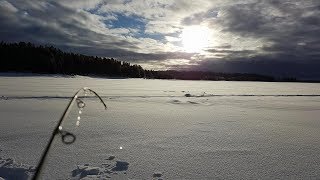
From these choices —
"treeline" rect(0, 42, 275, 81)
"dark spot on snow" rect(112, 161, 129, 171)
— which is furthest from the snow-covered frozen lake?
"treeline" rect(0, 42, 275, 81)

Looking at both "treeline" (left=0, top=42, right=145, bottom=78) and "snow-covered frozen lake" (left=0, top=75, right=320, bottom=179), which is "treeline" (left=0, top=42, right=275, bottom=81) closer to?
"treeline" (left=0, top=42, right=145, bottom=78)

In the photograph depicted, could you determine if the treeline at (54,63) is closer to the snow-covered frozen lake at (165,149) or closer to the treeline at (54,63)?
the treeline at (54,63)

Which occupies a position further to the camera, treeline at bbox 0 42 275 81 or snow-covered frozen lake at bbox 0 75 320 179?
treeline at bbox 0 42 275 81

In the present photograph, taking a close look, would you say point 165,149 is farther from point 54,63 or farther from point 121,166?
point 54,63

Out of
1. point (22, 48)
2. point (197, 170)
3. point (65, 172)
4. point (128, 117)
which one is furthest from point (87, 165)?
point (22, 48)

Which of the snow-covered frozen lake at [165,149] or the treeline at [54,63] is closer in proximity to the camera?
the snow-covered frozen lake at [165,149]

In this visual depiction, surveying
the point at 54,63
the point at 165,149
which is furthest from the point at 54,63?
the point at 165,149

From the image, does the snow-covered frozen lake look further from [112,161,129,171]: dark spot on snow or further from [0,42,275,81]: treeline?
[0,42,275,81]: treeline

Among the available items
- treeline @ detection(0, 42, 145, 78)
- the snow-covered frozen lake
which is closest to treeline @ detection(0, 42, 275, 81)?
treeline @ detection(0, 42, 145, 78)

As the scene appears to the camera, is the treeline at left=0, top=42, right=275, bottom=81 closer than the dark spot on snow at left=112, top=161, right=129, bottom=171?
No

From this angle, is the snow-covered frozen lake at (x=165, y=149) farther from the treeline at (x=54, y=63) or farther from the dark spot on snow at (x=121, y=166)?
the treeline at (x=54, y=63)

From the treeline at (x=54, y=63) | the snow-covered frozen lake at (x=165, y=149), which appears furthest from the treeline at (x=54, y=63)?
the snow-covered frozen lake at (x=165, y=149)

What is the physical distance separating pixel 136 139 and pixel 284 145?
219 centimetres

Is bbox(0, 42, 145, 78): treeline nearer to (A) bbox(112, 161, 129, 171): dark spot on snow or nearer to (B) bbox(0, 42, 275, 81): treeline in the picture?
(B) bbox(0, 42, 275, 81): treeline
